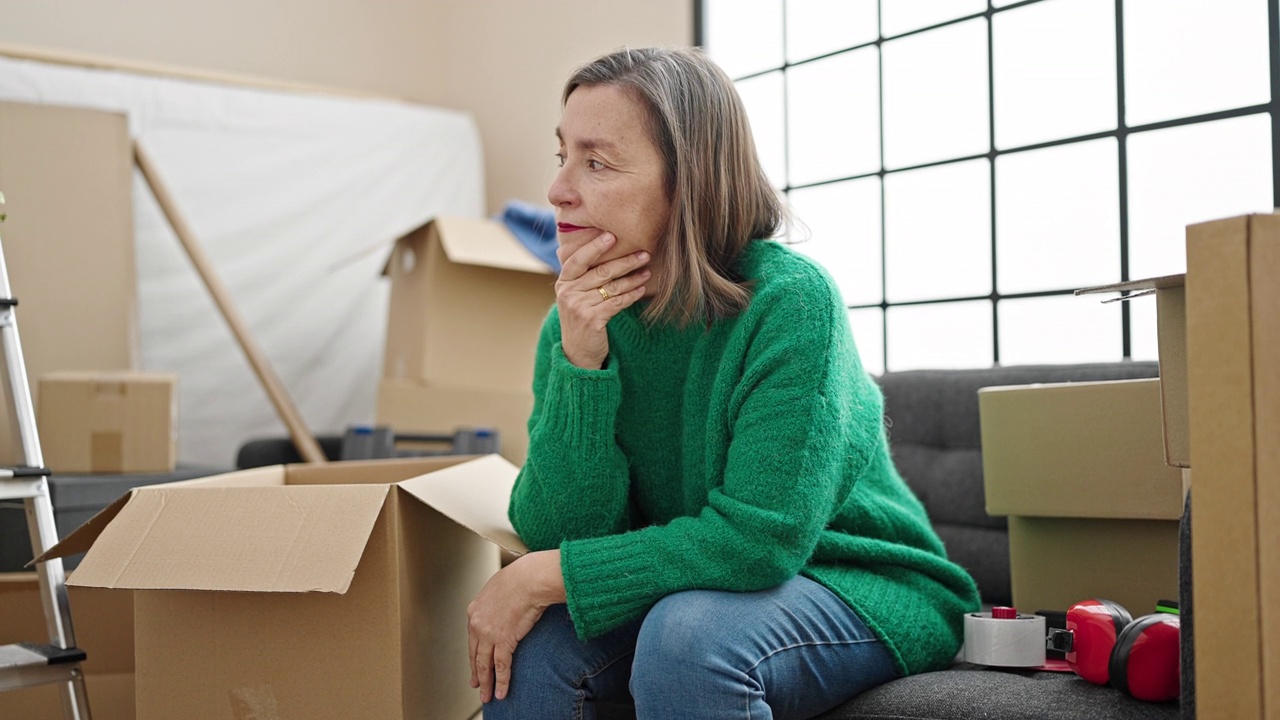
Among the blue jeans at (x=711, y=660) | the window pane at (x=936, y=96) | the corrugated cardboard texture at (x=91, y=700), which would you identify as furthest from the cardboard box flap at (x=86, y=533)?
the window pane at (x=936, y=96)

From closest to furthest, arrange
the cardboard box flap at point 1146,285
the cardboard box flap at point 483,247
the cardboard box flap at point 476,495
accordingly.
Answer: the cardboard box flap at point 1146,285, the cardboard box flap at point 476,495, the cardboard box flap at point 483,247

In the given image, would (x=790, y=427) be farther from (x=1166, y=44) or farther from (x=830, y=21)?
(x=830, y=21)

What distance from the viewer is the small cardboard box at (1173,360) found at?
103cm

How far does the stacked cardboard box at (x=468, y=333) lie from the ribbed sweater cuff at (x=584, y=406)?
119 centimetres

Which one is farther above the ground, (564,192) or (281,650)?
(564,192)

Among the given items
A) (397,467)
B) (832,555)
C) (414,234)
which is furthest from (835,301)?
(414,234)

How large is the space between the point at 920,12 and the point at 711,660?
183 centimetres

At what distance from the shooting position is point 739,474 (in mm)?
1104

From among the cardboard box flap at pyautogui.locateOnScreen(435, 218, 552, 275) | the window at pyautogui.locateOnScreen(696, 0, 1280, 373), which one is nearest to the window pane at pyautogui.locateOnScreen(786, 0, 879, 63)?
the window at pyautogui.locateOnScreen(696, 0, 1280, 373)

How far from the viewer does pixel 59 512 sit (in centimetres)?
180

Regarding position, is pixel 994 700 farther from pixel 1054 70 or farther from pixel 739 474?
pixel 1054 70

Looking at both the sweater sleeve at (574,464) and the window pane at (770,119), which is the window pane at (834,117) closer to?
the window pane at (770,119)

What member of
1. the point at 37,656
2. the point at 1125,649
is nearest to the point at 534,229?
the point at 37,656

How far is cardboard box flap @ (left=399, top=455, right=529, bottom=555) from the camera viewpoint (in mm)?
1200
